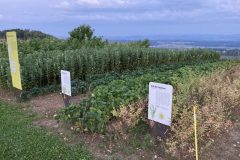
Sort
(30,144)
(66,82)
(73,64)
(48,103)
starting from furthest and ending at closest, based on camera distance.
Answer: (73,64) < (48,103) < (66,82) < (30,144)

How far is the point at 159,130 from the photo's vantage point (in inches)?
203

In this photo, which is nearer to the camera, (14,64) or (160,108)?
(160,108)

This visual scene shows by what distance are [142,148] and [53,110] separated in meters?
2.68

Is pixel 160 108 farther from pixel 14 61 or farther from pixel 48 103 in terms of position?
pixel 14 61

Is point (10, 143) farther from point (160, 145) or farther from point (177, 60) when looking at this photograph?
point (177, 60)

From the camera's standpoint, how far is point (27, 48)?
45.5 feet

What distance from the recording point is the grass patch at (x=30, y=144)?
5.09 meters

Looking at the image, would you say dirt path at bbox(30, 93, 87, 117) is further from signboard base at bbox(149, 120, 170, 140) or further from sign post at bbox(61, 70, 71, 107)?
signboard base at bbox(149, 120, 170, 140)

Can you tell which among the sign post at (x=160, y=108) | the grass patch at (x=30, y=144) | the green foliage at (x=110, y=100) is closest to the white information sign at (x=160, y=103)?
the sign post at (x=160, y=108)

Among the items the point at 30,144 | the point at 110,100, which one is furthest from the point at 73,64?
the point at 30,144

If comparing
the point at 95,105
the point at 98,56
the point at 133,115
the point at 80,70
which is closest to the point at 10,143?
the point at 95,105

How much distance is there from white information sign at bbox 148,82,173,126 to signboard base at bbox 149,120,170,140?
98mm

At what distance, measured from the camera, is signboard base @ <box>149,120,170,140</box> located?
16.7 ft

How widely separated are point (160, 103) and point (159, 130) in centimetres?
41
